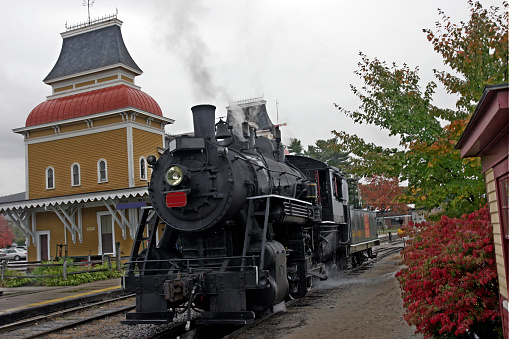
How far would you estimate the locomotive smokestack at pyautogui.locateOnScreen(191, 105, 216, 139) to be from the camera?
872 cm

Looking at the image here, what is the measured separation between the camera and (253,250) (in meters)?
8.15

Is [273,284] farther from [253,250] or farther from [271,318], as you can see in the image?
[271,318]

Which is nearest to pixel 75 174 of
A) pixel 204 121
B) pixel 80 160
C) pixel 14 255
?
pixel 80 160

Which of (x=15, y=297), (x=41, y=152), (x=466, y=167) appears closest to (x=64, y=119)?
(x=41, y=152)

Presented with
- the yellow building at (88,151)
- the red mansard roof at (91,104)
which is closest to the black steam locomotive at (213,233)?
the yellow building at (88,151)

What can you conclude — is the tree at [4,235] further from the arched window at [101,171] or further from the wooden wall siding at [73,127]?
the arched window at [101,171]

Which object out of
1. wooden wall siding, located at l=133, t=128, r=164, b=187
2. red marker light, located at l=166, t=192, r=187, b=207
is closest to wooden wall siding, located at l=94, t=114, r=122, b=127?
wooden wall siding, located at l=133, t=128, r=164, b=187

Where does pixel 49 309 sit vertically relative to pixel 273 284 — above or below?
below

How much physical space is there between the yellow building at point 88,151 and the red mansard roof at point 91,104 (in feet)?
0.19

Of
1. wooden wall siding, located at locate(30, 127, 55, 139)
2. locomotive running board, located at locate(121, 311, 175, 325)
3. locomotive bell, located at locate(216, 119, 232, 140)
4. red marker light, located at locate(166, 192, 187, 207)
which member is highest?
wooden wall siding, located at locate(30, 127, 55, 139)

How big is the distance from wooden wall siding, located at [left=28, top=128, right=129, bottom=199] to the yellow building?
0.17 feet

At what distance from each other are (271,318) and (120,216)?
18084 mm

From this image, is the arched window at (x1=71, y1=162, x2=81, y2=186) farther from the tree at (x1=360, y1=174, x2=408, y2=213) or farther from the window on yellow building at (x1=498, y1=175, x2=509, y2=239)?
the tree at (x1=360, y1=174, x2=408, y2=213)

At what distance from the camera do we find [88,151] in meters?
26.2
